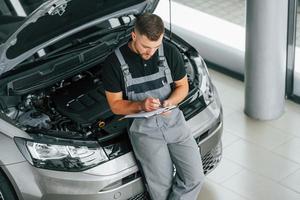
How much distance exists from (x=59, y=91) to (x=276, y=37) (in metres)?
1.82

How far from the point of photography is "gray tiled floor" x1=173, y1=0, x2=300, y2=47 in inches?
255

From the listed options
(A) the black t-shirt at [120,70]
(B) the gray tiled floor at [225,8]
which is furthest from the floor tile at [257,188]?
(B) the gray tiled floor at [225,8]

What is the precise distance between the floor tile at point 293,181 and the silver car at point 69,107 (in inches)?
21.9

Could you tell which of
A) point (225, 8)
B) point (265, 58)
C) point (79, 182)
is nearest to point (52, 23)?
point (79, 182)

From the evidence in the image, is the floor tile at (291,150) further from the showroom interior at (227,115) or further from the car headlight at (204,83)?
the car headlight at (204,83)

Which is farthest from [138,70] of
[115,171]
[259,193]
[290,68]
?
[290,68]

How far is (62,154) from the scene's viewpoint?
156 inches

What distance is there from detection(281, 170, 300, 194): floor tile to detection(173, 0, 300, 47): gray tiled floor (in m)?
2.01

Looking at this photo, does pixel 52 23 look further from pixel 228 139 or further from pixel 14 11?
pixel 228 139

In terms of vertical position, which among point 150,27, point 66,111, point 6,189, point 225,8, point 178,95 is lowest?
point 225,8

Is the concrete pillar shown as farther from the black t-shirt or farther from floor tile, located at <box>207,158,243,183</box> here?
the black t-shirt

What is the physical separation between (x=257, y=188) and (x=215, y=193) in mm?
295

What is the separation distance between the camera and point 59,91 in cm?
445

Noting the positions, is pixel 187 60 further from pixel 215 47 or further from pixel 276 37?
pixel 215 47
